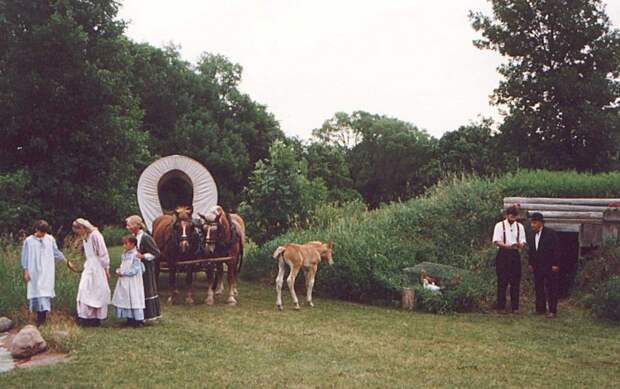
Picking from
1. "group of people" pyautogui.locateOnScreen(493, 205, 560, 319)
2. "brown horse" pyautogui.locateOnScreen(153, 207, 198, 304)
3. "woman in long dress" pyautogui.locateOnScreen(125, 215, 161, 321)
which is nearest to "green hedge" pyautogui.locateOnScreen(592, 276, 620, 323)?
"group of people" pyautogui.locateOnScreen(493, 205, 560, 319)

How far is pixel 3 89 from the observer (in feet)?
63.5

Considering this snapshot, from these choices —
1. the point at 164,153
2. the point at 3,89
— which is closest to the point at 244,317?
the point at 3,89

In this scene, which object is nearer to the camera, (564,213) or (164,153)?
(564,213)

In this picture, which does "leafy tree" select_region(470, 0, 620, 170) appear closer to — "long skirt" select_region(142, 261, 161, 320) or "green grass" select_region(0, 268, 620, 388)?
"green grass" select_region(0, 268, 620, 388)

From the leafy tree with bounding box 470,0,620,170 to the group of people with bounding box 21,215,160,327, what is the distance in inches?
899

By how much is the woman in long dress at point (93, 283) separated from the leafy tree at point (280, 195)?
9.58m

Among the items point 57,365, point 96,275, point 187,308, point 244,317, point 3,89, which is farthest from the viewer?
point 3,89

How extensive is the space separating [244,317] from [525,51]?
22928mm

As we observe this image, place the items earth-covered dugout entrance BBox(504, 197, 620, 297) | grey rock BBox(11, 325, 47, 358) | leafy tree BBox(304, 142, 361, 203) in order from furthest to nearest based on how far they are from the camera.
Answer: leafy tree BBox(304, 142, 361, 203)
earth-covered dugout entrance BBox(504, 197, 620, 297)
grey rock BBox(11, 325, 47, 358)

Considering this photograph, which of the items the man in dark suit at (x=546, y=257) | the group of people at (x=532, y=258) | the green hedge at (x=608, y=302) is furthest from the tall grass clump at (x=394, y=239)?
the green hedge at (x=608, y=302)

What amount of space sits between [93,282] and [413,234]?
30.2 feet

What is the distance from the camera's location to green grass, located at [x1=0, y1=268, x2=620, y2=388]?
26.9 feet

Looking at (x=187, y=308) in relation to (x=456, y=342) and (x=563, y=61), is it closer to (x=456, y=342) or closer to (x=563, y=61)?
(x=456, y=342)

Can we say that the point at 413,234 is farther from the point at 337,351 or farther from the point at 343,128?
the point at 343,128
